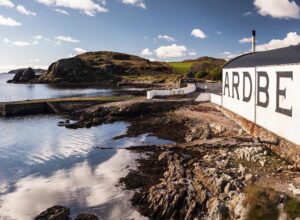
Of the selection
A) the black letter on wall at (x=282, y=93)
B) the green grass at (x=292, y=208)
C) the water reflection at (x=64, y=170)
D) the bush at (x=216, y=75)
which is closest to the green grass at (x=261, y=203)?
the green grass at (x=292, y=208)

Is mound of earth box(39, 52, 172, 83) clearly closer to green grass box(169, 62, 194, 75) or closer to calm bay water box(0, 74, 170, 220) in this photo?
green grass box(169, 62, 194, 75)

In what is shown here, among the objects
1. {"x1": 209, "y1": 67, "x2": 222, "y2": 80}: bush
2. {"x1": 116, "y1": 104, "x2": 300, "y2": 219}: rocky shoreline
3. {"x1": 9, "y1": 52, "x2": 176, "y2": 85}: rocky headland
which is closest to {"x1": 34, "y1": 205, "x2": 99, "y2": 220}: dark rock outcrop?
{"x1": 116, "y1": 104, "x2": 300, "y2": 219}: rocky shoreline

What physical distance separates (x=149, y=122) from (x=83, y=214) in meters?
22.0

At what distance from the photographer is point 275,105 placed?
859 inches

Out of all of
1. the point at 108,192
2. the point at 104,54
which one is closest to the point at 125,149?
the point at 108,192

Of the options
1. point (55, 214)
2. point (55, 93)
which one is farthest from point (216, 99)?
point (55, 93)

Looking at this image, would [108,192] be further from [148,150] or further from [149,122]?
[149,122]

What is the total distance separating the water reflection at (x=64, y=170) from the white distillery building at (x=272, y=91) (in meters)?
8.83

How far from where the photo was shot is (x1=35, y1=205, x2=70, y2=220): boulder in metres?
16.1

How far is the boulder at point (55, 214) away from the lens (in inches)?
635

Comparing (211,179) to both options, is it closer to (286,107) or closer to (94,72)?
(286,107)

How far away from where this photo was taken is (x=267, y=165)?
1920 cm

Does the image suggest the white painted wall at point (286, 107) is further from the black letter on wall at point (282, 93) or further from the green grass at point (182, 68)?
the green grass at point (182, 68)

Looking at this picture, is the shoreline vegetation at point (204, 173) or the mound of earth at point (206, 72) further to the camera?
the mound of earth at point (206, 72)
